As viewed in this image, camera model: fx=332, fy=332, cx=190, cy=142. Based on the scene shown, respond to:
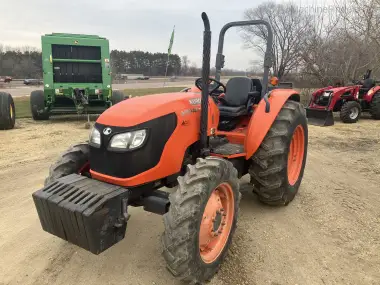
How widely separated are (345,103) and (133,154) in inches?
405

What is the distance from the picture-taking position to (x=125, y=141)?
2.57m

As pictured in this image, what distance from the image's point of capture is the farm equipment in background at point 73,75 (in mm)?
10312

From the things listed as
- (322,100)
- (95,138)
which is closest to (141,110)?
(95,138)

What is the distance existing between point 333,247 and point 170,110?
2008mm

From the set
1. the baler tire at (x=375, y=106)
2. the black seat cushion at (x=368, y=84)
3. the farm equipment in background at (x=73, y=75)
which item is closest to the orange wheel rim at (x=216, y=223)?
the farm equipment in background at (x=73, y=75)

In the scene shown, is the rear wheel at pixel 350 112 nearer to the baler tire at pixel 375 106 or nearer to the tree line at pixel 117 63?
the baler tire at pixel 375 106

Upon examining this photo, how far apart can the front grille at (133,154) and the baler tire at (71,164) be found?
1.39ft

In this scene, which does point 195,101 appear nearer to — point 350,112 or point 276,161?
point 276,161

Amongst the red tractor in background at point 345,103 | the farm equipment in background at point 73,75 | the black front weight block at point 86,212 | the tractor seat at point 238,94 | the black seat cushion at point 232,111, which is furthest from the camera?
the red tractor in background at point 345,103

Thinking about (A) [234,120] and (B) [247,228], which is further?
(A) [234,120]

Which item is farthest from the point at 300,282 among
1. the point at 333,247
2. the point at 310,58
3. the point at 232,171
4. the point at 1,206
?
the point at 310,58

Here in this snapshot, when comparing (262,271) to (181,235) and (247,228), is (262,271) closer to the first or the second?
(247,228)

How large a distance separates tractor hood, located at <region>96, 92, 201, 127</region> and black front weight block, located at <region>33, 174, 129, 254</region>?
52 centimetres

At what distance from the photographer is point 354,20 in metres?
14.6
